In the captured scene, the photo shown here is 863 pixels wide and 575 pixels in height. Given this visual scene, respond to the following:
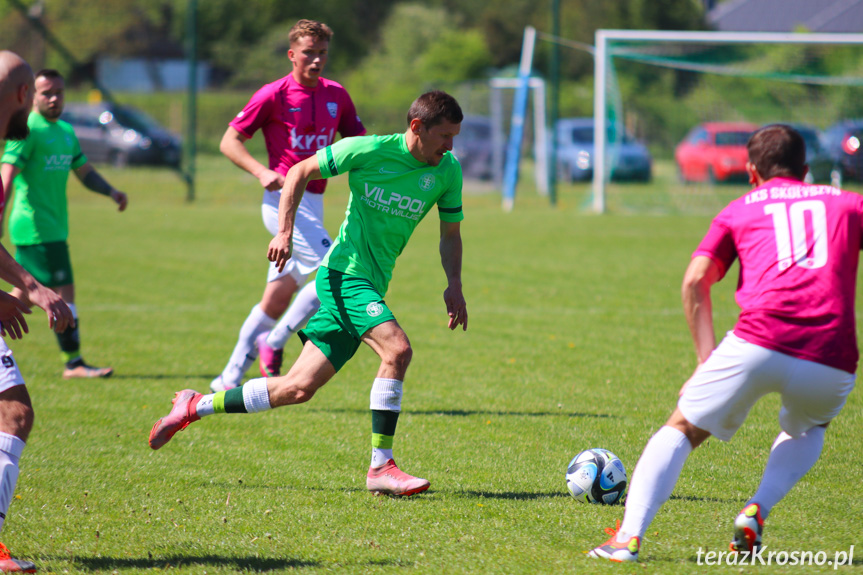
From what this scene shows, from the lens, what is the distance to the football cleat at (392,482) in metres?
4.25

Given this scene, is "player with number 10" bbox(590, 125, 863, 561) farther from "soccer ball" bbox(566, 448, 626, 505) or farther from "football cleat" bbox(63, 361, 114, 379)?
"football cleat" bbox(63, 361, 114, 379)

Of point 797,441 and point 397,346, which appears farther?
point 397,346

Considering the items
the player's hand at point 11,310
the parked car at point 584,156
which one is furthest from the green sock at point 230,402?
the parked car at point 584,156

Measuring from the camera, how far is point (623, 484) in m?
4.27

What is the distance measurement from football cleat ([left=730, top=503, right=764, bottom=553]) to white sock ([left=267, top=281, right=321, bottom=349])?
10.5 feet

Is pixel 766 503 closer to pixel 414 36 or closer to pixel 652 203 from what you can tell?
pixel 652 203

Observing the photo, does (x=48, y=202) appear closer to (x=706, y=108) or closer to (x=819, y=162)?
(x=706, y=108)

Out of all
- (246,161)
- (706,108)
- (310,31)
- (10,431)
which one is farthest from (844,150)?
(10,431)

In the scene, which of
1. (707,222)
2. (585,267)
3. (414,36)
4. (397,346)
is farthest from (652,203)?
(414,36)

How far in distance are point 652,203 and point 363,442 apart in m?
16.2

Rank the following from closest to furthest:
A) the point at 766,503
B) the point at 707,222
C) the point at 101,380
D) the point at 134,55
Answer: the point at 766,503, the point at 101,380, the point at 707,222, the point at 134,55

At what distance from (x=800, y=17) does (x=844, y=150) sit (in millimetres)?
4062

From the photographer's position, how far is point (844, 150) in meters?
18.8

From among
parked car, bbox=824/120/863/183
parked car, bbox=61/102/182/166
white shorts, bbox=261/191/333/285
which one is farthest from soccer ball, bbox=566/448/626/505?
parked car, bbox=61/102/182/166
